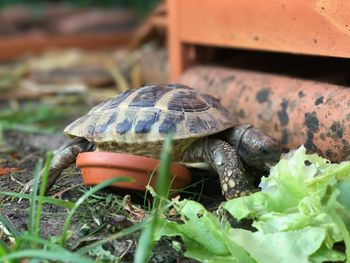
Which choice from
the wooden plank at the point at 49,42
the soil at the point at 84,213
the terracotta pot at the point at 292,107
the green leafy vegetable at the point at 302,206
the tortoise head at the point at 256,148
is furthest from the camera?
the wooden plank at the point at 49,42

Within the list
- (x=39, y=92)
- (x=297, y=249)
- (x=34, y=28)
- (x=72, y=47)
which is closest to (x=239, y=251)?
(x=297, y=249)

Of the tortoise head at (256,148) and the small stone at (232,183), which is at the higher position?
the tortoise head at (256,148)

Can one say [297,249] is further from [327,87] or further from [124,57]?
[124,57]

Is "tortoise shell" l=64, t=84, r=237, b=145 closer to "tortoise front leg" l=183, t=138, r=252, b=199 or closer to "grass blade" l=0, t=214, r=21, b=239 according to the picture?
"tortoise front leg" l=183, t=138, r=252, b=199

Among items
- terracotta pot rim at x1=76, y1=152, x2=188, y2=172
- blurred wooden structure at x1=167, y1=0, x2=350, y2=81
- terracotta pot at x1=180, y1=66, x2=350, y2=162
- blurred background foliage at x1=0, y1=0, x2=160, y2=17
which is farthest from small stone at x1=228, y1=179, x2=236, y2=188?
blurred background foliage at x1=0, y1=0, x2=160, y2=17

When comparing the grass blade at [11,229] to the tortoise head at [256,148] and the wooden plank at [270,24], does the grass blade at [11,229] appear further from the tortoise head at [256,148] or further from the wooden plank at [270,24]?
the wooden plank at [270,24]

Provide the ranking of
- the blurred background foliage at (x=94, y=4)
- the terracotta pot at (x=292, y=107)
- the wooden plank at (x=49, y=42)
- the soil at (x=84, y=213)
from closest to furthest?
the soil at (x=84, y=213), the terracotta pot at (x=292, y=107), the wooden plank at (x=49, y=42), the blurred background foliage at (x=94, y=4)

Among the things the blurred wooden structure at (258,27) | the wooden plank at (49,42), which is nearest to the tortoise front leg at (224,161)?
the blurred wooden structure at (258,27)

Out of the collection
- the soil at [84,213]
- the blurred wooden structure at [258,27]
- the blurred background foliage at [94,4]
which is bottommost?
the blurred background foliage at [94,4]

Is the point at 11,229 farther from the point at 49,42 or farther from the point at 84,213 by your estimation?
Result: the point at 49,42

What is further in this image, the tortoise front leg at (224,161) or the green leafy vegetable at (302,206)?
the tortoise front leg at (224,161)
